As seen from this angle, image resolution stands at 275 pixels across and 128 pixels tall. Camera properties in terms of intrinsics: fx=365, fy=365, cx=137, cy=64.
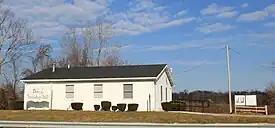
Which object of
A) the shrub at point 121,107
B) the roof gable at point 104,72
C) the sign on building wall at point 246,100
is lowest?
the shrub at point 121,107

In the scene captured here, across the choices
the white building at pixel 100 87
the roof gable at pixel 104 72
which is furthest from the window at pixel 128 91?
the roof gable at pixel 104 72

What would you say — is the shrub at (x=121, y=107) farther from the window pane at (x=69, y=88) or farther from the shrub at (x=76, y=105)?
the window pane at (x=69, y=88)

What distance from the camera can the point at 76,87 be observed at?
112ft

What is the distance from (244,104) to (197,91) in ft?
117

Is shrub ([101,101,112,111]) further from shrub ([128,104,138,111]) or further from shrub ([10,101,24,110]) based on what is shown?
shrub ([10,101,24,110])

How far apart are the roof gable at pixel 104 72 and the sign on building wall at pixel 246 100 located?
7707 millimetres

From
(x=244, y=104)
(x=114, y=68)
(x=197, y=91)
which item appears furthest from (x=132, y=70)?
(x=197, y=91)

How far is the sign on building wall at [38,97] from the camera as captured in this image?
34.5 m

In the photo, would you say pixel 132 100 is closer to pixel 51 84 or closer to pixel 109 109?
pixel 109 109

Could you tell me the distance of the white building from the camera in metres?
32.2

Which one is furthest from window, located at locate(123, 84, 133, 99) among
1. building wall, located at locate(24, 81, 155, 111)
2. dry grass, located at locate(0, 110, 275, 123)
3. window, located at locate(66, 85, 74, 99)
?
dry grass, located at locate(0, 110, 275, 123)

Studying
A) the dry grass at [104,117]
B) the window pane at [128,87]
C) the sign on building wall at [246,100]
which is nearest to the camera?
the dry grass at [104,117]

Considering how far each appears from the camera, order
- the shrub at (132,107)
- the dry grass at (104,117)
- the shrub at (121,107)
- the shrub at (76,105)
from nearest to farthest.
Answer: the dry grass at (104,117) < the shrub at (132,107) < the shrub at (121,107) < the shrub at (76,105)

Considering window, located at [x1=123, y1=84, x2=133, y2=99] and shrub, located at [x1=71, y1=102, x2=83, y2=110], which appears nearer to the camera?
window, located at [x1=123, y1=84, x2=133, y2=99]
